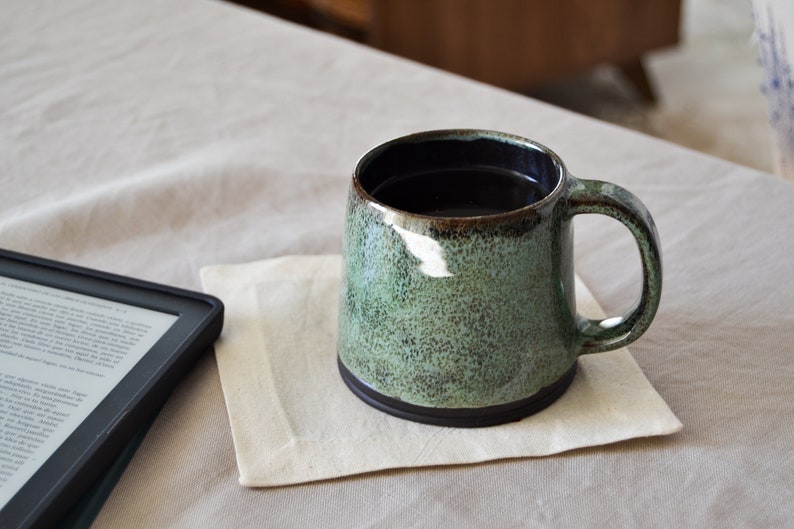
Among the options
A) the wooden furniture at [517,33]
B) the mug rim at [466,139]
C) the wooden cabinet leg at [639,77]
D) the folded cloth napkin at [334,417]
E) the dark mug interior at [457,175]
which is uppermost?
the mug rim at [466,139]

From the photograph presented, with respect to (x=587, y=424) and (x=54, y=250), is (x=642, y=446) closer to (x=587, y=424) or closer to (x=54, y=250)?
(x=587, y=424)

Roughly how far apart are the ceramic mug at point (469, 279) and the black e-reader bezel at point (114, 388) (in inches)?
3.1

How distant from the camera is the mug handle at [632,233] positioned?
15.1 inches

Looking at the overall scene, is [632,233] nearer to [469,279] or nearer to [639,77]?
[469,279]

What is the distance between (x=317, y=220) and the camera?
59 centimetres

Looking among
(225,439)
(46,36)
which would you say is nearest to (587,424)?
(225,439)

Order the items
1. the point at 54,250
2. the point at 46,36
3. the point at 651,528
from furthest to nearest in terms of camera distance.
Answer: the point at 46,36
the point at 54,250
the point at 651,528

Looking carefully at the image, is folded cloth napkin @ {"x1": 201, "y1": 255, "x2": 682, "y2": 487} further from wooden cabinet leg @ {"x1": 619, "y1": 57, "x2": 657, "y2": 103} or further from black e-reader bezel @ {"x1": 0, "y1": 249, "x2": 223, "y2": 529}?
wooden cabinet leg @ {"x1": 619, "y1": 57, "x2": 657, "y2": 103}

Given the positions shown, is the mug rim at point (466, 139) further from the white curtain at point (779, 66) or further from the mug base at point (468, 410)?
the white curtain at point (779, 66)

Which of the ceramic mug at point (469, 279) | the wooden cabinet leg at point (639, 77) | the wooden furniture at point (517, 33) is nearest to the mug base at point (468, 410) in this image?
the ceramic mug at point (469, 279)

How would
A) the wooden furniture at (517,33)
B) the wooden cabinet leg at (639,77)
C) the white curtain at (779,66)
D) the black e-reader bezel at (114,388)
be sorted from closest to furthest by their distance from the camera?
the black e-reader bezel at (114,388), the white curtain at (779,66), the wooden furniture at (517,33), the wooden cabinet leg at (639,77)

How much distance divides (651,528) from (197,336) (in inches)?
9.1

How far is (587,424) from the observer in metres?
0.41

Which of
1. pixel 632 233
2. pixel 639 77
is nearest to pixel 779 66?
pixel 632 233
